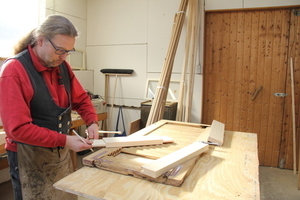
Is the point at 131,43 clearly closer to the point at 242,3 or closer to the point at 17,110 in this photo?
the point at 242,3

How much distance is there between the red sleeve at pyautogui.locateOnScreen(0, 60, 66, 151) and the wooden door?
9.37ft

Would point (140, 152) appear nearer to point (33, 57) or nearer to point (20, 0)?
point (33, 57)

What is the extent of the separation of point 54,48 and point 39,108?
34 cm

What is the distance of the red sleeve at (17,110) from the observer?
45.9 inches

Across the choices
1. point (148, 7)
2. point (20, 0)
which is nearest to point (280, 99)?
point (148, 7)

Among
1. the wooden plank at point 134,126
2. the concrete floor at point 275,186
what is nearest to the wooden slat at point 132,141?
the concrete floor at point 275,186

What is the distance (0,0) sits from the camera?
2.91m

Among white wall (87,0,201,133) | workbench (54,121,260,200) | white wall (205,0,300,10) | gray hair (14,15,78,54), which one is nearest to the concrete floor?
white wall (87,0,201,133)

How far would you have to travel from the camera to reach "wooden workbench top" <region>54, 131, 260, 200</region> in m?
1.04

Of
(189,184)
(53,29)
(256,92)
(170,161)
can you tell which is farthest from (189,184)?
(256,92)

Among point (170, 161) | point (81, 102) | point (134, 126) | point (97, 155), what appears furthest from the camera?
point (134, 126)

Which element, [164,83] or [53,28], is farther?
[164,83]

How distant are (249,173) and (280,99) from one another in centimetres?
255

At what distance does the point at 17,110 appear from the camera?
117 centimetres
